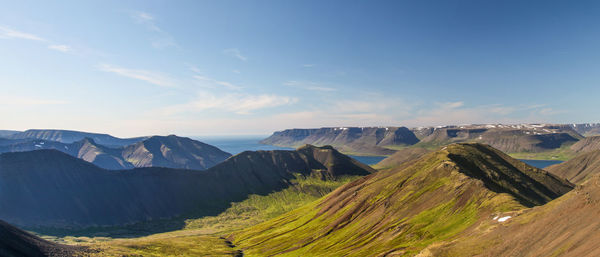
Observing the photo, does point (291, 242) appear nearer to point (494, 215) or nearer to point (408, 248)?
point (408, 248)

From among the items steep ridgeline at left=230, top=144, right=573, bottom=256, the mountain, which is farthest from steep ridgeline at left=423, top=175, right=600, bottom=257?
the mountain

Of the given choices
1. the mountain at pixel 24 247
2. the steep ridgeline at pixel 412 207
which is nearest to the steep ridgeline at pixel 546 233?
the steep ridgeline at pixel 412 207

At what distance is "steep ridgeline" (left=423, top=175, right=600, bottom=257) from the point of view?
2242 inches

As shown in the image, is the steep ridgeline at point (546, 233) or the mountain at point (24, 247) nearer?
the steep ridgeline at point (546, 233)

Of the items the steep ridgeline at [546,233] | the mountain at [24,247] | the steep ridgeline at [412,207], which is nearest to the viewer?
the steep ridgeline at [546,233]

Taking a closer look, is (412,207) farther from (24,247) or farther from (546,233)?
(24,247)

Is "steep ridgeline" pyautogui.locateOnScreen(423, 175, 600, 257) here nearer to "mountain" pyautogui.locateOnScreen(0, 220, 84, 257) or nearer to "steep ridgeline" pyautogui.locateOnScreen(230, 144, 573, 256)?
"steep ridgeline" pyautogui.locateOnScreen(230, 144, 573, 256)

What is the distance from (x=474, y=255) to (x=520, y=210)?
98.7 feet

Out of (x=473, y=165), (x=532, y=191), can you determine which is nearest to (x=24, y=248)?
(x=473, y=165)

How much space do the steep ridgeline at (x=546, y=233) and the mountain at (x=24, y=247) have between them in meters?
128

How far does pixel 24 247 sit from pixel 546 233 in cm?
15703

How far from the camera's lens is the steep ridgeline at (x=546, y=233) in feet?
187

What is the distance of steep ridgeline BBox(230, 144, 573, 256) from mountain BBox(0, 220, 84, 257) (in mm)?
77814

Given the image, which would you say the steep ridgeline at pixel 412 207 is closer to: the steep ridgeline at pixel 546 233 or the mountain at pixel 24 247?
the steep ridgeline at pixel 546 233
